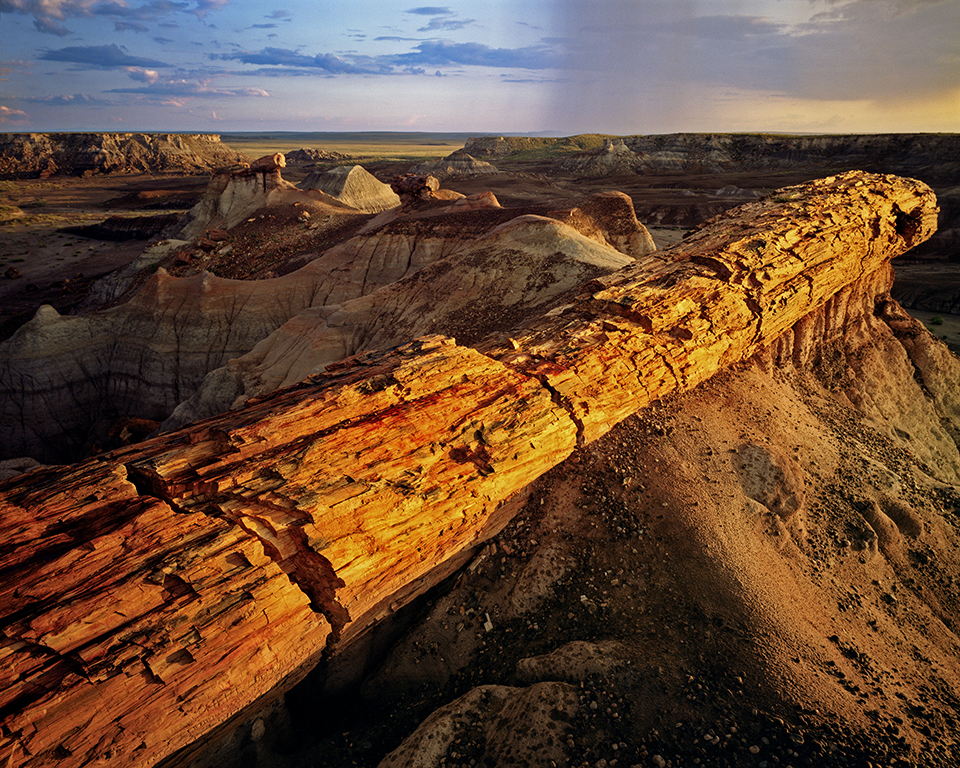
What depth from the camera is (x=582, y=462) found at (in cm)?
843

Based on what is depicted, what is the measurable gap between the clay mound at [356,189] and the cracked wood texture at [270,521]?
46.3 metres

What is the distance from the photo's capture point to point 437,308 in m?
18.3

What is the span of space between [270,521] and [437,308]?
13.8 meters

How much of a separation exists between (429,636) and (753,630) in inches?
168

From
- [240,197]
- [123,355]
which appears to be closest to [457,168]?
[240,197]

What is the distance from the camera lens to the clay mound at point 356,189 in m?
49.9

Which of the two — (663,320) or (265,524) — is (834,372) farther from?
(265,524)

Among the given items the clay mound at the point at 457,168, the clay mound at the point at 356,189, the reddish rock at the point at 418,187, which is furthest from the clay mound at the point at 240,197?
the clay mound at the point at 457,168

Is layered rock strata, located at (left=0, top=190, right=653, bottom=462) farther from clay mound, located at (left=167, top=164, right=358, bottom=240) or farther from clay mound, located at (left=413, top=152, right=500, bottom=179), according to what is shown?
clay mound, located at (left=413, top=152, right=500, bottom=179)

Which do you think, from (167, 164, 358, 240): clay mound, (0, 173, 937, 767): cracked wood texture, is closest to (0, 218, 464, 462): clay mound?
(167, 164, 358, 240): clay mound

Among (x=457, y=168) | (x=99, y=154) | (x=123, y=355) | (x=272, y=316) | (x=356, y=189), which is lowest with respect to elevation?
(x=123, y=355)

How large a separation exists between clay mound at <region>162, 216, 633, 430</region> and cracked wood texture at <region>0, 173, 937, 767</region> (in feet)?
26.1

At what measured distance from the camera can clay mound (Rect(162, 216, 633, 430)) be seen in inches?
667

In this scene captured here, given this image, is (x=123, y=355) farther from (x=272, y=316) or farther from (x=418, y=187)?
(x=418, y=187)
